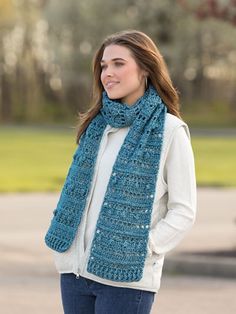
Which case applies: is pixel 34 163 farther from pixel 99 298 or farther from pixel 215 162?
pixel 99 298

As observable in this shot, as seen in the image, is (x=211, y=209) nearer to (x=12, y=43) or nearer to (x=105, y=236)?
(x=105, y=236)

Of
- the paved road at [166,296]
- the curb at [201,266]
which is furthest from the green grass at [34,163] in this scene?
the paved road at [166,296]

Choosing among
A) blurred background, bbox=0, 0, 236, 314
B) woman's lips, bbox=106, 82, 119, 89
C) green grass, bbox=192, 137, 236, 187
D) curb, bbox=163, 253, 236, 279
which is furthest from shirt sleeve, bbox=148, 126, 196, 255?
blurred background, bbox=0, 0, 236, 314

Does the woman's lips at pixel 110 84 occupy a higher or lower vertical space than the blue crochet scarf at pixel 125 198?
higher

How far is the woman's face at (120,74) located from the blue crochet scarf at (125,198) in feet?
0.22

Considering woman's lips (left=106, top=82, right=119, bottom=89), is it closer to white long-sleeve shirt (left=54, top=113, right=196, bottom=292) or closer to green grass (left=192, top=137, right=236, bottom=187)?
white long-sleeve shirt (left=54, top=113, right=196, bottom=292)

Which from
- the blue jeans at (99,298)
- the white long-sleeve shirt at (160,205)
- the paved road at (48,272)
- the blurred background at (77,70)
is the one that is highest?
the white long-sleeve shirt at (160,205)

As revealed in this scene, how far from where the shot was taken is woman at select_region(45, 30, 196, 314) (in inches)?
134

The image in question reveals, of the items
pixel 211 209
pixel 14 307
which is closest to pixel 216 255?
pixel 14 307

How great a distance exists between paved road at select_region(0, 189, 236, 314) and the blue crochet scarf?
393 cm

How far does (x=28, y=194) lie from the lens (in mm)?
18312

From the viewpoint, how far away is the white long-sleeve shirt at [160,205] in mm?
3455

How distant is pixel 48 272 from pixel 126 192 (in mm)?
6145

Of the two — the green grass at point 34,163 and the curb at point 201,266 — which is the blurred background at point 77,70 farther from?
the curb at point 201,266
